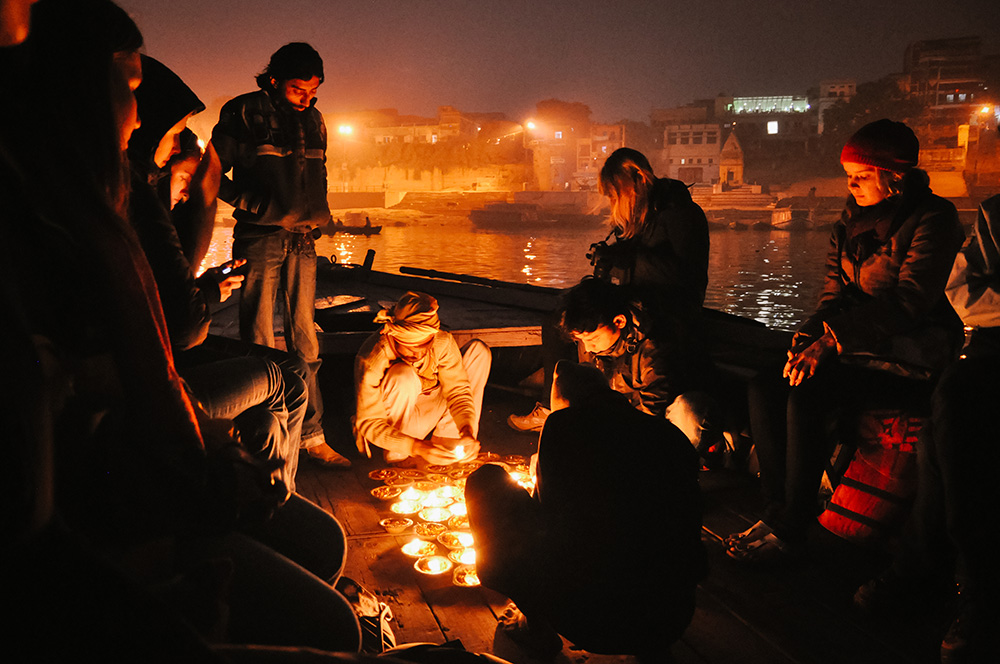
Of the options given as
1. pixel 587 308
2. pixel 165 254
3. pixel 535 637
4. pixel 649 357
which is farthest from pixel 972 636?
pixel 165 254

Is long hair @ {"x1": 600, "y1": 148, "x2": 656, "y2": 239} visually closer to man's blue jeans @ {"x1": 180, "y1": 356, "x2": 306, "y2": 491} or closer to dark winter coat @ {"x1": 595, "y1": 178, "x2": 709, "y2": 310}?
dark winter coat @ {"x1": 595, "y1": 178, "x2": 709, "y2": 310}

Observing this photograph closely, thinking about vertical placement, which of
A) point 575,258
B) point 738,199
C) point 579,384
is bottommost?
point 575,258

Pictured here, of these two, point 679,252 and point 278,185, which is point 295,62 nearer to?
point 278,185

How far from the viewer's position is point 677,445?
92.7 inches

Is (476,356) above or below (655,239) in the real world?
below

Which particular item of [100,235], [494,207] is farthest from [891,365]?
[494,207]

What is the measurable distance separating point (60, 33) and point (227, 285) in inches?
60.7

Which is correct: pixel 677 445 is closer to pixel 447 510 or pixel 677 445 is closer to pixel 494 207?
pixel 447 510

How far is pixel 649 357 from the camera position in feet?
13.9

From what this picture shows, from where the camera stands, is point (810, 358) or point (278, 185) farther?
point (278, 185)

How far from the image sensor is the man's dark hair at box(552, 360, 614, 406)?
2498mm

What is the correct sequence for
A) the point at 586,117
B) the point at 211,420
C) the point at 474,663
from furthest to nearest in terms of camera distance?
the point at 586,117 < the point at 211,420 < the point at 474,663

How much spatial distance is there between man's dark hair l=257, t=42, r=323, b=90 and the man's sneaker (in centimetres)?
291

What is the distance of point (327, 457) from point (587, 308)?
2134mm
